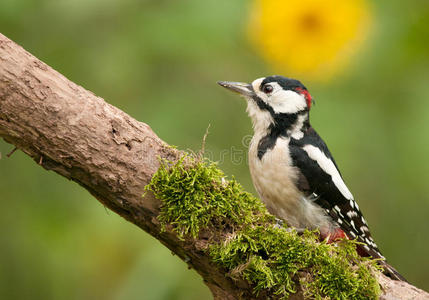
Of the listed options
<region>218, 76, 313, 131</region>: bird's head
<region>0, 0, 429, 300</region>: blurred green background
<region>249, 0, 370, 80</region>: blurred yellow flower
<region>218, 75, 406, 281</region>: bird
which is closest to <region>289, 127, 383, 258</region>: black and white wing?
<region>218, 75, 406, 281</region>: bird

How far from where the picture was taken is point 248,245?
2.80 m

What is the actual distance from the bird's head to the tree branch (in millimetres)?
1277

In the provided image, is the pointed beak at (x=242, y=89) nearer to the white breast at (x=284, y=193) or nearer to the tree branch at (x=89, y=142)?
the white breast at (x=284, y=193)

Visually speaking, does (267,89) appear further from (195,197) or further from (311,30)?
(195,197)

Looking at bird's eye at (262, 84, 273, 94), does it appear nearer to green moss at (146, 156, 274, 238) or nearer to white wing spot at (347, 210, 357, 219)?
white wing spot at (347, 210, 357, 219)

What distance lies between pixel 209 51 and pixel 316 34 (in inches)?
31.5

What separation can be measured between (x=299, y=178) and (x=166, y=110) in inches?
48.6

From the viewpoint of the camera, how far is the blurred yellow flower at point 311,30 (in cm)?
414

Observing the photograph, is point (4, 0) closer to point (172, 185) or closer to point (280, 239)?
point (172, 185)

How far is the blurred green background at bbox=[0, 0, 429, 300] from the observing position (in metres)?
4.13

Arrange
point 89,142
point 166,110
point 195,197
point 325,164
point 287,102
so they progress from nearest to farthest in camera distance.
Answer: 1. point 89,142
2. point 195,197
3. point 325,164
4. point 287,102
5. point 166,110

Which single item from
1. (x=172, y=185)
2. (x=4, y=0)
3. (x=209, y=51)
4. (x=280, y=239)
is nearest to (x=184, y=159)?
(x=172, y=185)

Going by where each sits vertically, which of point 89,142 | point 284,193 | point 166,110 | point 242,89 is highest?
point 242,89

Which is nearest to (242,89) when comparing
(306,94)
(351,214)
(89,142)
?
(306,94)
